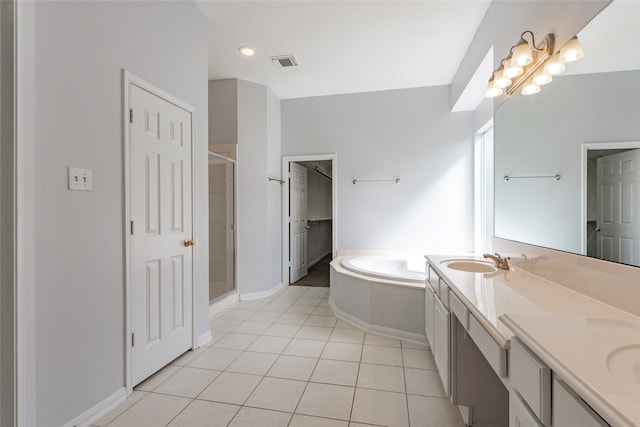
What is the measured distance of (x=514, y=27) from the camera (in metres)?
1.87

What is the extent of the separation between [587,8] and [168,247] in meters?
2.60

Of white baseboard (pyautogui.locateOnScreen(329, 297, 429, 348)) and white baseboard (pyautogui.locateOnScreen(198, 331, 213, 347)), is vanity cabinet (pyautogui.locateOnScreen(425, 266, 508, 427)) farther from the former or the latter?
white baseboard (pyautogui.locateOnScreen(198, 331, 213, 347))

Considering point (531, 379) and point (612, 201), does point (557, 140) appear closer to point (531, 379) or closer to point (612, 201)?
point (612, 201)

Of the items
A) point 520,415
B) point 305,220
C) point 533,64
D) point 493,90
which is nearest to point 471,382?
point 520,415

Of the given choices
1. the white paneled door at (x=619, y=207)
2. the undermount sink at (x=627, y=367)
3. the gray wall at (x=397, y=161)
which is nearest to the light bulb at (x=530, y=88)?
the white paneled door at (x=619, y=207)

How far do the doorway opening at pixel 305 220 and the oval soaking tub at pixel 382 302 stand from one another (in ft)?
3.80

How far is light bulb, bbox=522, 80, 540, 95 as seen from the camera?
5.26 ft

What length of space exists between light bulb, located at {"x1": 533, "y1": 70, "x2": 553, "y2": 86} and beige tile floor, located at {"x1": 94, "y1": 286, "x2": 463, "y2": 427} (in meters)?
1.83

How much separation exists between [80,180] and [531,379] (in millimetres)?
1943

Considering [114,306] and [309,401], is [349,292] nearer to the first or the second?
[309,401]

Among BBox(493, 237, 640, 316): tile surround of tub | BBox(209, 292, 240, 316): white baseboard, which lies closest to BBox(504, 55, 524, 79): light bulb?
BBox(493, 237, 640, 316): tile surround of tub

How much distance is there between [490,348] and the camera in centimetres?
97

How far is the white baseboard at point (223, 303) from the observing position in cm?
311

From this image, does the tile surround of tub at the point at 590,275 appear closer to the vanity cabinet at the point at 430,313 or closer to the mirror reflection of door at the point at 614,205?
Result: the mirror reflection of door at the point at 614,205
